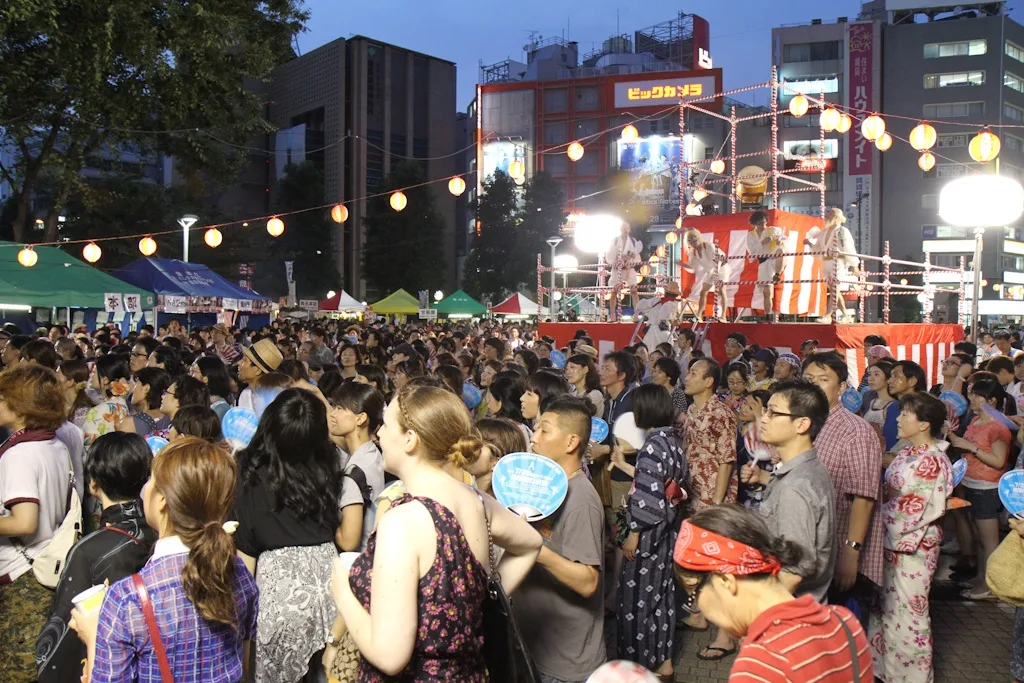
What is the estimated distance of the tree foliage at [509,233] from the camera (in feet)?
139

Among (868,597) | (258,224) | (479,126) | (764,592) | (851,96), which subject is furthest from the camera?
(479,126)

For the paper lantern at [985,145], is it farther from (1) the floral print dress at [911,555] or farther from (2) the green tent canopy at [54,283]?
(2) the green tent canopy at [54,283]

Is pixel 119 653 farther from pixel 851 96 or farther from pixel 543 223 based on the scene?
pixel 851 96

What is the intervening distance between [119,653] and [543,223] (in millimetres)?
41784

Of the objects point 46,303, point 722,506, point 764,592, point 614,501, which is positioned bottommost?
point 614,501

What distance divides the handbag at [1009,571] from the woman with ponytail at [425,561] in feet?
8.52

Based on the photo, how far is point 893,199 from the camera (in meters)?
51.7

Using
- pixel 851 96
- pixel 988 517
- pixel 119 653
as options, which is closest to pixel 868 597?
pixel 988 517

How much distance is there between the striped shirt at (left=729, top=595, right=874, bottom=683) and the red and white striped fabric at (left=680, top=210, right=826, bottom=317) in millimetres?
14131

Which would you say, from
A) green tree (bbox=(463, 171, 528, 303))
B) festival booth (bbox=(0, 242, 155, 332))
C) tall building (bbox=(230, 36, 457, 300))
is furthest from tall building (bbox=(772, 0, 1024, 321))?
festival booth (bbox=(0, 242, 155, 332))

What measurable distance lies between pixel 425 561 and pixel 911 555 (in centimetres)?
336

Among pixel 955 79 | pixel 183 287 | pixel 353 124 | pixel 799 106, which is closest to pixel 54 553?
pixel 183 287

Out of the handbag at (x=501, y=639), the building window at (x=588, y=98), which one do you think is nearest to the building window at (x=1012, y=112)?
the building window at (x=588, y=98)

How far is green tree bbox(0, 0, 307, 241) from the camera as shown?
1411 centimetres
